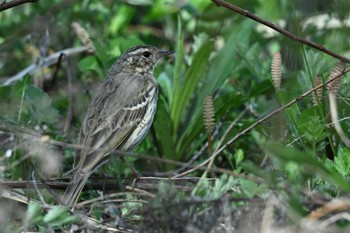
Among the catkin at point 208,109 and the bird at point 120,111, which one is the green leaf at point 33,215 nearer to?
the bird at point 120,111

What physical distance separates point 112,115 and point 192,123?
652 millimetres

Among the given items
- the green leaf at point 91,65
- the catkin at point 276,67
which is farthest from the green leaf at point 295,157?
the green leaf at point 91,65

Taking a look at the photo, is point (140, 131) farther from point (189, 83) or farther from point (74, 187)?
point (74, 187)

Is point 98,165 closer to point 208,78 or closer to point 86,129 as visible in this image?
point 86,129

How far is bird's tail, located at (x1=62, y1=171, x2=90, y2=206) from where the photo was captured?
5.02 m

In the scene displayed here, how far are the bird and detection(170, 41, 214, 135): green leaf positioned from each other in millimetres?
208

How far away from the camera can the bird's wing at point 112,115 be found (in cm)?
562

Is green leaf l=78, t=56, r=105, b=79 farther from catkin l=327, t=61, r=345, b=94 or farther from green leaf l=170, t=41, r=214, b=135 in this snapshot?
catkin l=327, t=61, r=345, b=94

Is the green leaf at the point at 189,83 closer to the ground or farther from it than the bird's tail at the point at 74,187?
farther from it

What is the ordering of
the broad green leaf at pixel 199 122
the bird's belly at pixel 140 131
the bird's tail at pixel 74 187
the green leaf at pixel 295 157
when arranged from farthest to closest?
the broad green leaf at pixel 199 122 → the bird's belly at pixel 140 131 → the bird's tail at pixel 74 187 → the green leaf at pixel 295 157

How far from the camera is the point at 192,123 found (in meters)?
6.37

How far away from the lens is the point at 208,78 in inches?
267

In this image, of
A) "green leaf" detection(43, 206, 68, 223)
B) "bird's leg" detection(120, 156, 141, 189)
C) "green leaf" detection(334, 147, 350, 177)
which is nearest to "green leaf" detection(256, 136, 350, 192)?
"green leaf" detection(334, 147, 350, 177)

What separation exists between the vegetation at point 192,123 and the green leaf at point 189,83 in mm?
12
